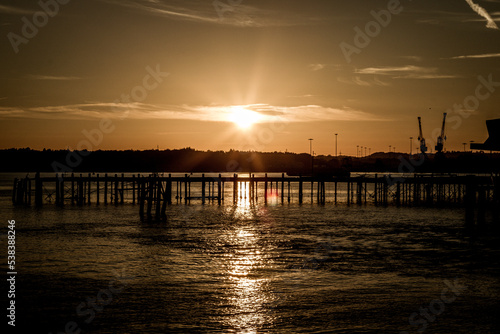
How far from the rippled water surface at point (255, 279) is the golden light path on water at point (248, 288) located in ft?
0.15

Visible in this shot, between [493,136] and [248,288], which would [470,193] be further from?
[248,288]

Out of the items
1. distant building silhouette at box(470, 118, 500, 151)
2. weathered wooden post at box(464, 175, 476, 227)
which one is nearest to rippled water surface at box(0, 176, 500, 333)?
weathered wooden post at box(464, 175, 476, 227)

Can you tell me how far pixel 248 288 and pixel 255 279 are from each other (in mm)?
1489

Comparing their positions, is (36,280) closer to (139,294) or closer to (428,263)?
(139,294)

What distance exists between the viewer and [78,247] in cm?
2750

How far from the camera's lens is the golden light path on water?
14.1 metres

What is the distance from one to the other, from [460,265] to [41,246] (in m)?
19.9

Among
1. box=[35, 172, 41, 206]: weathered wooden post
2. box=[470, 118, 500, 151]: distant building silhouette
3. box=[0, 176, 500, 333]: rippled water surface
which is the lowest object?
box=[0, 176, 500, 333]: rippled water surface

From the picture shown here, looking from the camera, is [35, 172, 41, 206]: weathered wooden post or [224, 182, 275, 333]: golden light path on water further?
[35, 172, 41, 206]: weathered wooden post

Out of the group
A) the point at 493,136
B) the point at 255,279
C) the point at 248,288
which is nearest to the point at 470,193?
the point at 493,136

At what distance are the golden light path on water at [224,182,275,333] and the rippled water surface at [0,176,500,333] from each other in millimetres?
46

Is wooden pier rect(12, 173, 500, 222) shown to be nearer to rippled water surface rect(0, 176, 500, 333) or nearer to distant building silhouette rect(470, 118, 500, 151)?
rippled water surface rect(0, 176, 500, 333)

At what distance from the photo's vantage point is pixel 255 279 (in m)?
19.5

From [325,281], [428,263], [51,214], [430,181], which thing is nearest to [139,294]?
[325,281]
